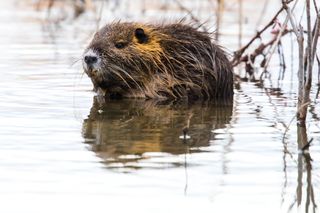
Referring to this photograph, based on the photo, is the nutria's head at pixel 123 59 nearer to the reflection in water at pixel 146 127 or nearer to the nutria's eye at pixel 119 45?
the nutria's eye at pixel 119 45

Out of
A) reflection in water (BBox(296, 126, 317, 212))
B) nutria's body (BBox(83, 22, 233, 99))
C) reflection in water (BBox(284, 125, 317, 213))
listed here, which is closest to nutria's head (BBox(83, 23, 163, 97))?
nutria's body (BBox(83, 22, 233, 99))

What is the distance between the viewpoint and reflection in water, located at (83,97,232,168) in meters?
4.87

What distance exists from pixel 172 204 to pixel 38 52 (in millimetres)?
5802

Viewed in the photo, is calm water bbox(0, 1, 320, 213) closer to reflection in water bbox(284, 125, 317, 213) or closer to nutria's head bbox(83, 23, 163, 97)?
reflection in water bbox(284, 125, 317, 213)

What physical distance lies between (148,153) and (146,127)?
0.83 meters

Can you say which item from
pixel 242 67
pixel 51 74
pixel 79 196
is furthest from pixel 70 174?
pixel 242 67

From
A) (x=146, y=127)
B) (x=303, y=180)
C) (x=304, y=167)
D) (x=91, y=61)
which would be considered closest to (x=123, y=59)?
(x=91, y=61)

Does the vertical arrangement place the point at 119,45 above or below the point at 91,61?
above

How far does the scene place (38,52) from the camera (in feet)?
31.0

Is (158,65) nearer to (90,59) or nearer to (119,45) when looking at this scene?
(119,45)

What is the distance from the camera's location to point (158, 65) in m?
6.89

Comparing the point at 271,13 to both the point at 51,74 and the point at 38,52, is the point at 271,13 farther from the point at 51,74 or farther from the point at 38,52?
the point at 51,74

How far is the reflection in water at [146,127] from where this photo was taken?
4.87 m

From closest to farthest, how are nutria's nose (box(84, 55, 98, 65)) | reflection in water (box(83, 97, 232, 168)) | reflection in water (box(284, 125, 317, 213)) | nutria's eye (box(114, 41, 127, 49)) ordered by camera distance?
1. reflection in water (box(284, 125, 317, 213))
2. reflection in water (box(83, 97, 232, 168))
3. nutria's nose (box(84, 55, 98, 65))
4. nutria's eye (box(114, 41, 127, 49))
